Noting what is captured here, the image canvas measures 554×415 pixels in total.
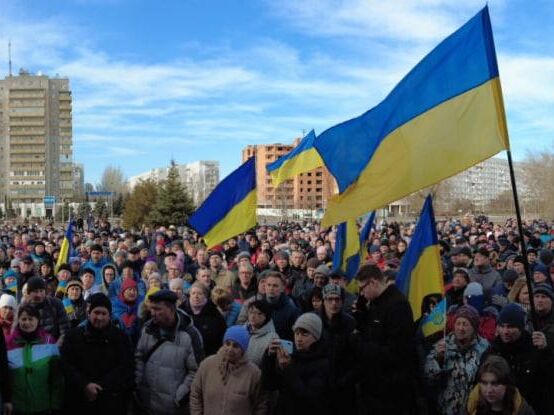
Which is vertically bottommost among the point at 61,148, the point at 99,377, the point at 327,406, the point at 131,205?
the point at 327,406

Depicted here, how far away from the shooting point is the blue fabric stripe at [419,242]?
5.77 metres

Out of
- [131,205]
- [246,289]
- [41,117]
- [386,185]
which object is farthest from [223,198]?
[41,117]

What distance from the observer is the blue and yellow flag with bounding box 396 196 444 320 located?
18.6 ft

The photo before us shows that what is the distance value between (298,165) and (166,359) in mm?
8038

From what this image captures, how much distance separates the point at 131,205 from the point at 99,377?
42.2 meters

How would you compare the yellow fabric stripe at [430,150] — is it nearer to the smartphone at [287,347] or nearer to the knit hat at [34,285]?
the smartphone at [287,347]

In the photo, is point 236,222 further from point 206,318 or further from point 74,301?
point 206,318

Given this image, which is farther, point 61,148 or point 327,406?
point 61,148

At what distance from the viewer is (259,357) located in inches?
193

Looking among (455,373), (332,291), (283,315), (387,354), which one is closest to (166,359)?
(283,315)

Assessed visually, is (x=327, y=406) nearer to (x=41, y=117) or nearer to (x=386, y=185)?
(x=386, y=185)

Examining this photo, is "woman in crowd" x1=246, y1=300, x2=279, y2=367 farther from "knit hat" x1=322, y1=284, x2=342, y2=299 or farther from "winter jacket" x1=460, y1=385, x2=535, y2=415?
"winter jacket" x1=460, y1=385, x2=535, y2=415

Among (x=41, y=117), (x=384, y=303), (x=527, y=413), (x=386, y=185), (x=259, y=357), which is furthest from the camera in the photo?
(x=41, y=117)

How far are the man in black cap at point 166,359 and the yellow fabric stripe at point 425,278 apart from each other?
2.12 m
